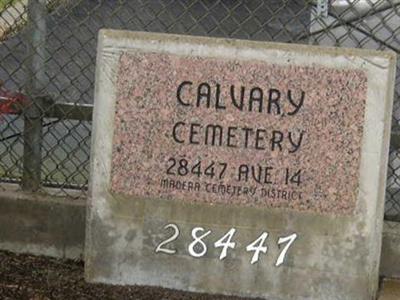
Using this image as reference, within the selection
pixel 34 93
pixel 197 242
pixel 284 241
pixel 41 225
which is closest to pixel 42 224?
pixel 41 225

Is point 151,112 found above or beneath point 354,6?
beneath

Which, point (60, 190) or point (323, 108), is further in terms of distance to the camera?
point (60, 190)

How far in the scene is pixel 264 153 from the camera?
3.84m

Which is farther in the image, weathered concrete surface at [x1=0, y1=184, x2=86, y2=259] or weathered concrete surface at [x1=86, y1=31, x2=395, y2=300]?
weathered concrete surface at [x1=0, y1=184, x2=86, y2=259]

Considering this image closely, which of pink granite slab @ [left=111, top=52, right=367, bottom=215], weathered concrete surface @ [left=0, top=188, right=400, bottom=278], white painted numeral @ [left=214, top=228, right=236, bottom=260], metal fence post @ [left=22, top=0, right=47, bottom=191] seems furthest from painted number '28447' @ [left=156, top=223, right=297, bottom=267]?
metal fence post @ [left=22, top=0, right=47, bottom=191]

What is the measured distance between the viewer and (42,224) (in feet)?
14.6

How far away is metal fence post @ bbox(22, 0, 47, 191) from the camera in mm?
4418

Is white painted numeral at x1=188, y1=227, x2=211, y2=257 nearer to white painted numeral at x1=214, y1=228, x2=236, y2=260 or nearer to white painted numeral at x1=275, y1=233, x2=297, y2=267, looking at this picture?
white painted numeral at x1=214, y1=228, x2=236, y2=260

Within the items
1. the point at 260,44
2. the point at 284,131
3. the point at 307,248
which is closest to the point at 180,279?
the point at 307,248

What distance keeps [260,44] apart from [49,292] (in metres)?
1.59

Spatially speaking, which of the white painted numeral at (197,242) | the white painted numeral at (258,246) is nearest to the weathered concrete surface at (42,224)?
the white painted numeral at (197,242)

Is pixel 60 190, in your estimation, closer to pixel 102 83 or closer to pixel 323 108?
pixel 102 83

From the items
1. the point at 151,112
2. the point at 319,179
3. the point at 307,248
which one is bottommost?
the point at 307,248

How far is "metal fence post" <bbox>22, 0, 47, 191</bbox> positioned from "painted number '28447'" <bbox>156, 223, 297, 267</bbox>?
3.26 ft
